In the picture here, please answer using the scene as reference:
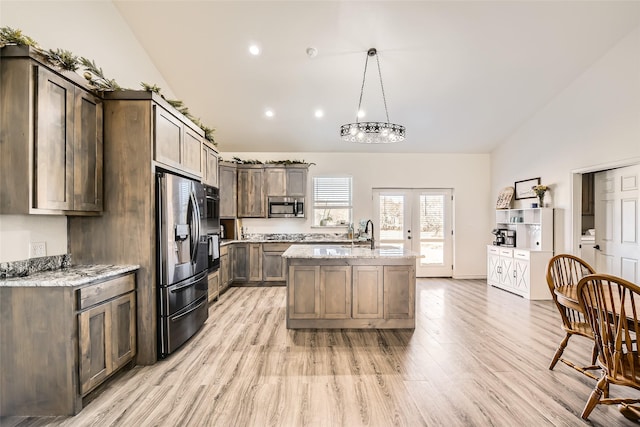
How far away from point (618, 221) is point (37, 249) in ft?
22.5

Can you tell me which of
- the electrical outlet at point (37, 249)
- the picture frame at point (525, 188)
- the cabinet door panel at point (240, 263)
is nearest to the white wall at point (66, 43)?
the electrical outlet at point (37, 249)

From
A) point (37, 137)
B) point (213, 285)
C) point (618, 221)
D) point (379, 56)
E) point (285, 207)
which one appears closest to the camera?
point (37, 137)

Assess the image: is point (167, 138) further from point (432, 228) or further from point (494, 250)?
point (494, 250)

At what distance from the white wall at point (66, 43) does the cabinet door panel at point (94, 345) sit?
762 millimetres

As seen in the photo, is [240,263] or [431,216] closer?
[240,263]

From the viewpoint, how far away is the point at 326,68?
4484 mm

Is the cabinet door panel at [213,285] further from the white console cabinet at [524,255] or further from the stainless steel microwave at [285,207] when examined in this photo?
the white console cabinet at [524,255]

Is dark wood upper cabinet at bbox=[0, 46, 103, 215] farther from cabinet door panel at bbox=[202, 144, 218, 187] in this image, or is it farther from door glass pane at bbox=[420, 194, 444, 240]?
door glass pane at bbox=[420, 194, 444, 240]

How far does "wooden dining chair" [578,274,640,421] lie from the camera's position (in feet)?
5.87

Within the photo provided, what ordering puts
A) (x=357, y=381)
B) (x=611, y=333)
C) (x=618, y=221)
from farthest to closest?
(x=618, y=221) < (x=357, y=381) < (x=611, y=333)

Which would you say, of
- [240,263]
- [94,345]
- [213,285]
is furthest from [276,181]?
[94,345]

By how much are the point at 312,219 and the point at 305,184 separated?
83 centimetres

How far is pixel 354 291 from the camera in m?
3.70

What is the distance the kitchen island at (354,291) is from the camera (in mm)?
3688
